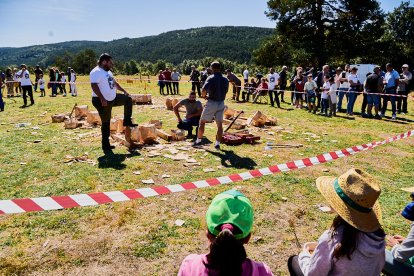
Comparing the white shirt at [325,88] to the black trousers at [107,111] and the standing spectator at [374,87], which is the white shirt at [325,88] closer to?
the standing spectator at [374,87]

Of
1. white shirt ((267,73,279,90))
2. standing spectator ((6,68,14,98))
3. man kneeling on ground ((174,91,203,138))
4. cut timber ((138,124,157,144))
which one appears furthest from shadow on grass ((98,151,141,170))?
standing spectator ((6,68,14,98))

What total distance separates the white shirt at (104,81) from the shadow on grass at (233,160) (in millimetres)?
2607

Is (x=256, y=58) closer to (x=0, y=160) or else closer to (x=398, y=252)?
(x=0, y=160)

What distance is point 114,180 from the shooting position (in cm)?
571

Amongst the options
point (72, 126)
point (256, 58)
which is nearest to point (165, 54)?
point (256, 58)

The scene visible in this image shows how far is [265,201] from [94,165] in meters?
3.61

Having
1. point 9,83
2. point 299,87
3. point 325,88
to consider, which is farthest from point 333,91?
point 9,83

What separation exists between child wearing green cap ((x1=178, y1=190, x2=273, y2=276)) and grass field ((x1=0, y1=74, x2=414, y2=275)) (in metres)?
1.74

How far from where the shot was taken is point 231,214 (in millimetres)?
1848

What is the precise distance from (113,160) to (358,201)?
5.59 metres

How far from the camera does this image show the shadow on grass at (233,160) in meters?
6.59

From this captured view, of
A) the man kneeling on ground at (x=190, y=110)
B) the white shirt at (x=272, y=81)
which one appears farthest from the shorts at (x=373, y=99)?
the man kneeling on ground at (x=190, y=110)

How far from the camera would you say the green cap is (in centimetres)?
183

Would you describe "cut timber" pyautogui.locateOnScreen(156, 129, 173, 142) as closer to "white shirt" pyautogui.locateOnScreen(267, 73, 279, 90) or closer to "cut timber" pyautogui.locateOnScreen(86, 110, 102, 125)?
"cut timber" pyautogui.locateOnScreen(86, 110, 102, 125)
